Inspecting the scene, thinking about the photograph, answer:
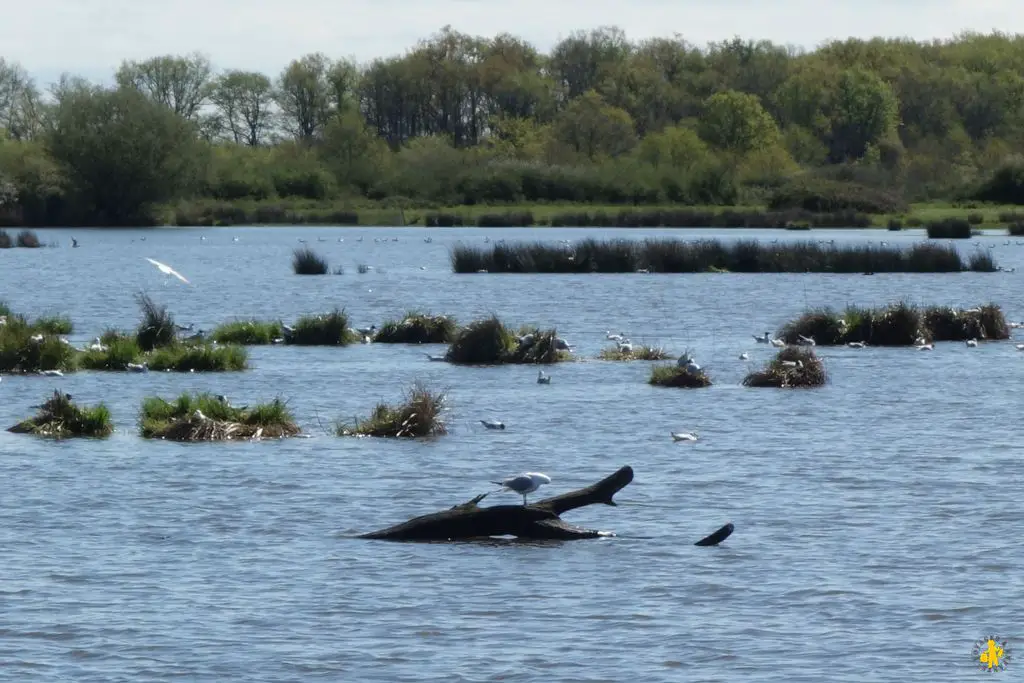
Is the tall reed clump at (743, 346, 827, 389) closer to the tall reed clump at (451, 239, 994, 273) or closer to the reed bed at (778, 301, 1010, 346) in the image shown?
the reed bed at (778, 301, 1010, 346)

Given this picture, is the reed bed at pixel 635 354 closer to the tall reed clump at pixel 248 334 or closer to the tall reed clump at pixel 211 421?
the tall reed clump at pixel 248 334

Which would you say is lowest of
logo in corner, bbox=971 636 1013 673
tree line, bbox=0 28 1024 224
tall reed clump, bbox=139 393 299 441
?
logo in corner, bbox=971 636 1013 673

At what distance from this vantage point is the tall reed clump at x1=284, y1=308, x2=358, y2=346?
37.3 metres

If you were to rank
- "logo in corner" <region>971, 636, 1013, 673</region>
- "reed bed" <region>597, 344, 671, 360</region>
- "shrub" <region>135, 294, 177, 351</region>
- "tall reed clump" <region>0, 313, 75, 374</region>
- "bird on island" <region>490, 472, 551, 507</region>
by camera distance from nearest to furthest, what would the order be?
"logo in corner" <region>971, 636, 1013, 673</region> < "bird on island" <region>490, 472, 551, 507</region> < "tall reed clump" <region>0, 313, 75, 374</region> < "shrub" <region>135, 294, 177, 351</region> < "reed bed" <region>597, 344, 671, 360</region>

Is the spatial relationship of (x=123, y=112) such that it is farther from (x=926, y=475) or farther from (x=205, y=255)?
(x=926, y=475)

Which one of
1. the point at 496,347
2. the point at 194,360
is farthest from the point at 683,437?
the point at 194,360

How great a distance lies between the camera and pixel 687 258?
222 feet

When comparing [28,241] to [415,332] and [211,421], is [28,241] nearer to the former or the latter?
[415,332]

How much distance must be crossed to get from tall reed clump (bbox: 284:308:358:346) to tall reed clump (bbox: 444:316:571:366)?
343 centimetres

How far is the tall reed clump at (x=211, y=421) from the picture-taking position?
76.7 feet

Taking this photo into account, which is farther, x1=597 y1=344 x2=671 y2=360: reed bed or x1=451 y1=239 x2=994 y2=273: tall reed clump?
x1=451 y1=239 x2=994 y2=273: tall reed clump

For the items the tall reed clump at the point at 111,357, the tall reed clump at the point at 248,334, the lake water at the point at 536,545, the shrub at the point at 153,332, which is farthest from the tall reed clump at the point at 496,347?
the tall reed clump at the point at 111,357

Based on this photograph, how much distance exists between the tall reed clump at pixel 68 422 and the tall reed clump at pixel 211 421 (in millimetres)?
531

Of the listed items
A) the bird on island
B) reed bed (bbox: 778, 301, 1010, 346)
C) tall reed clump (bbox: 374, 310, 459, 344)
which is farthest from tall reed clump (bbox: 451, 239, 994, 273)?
the bird on island
